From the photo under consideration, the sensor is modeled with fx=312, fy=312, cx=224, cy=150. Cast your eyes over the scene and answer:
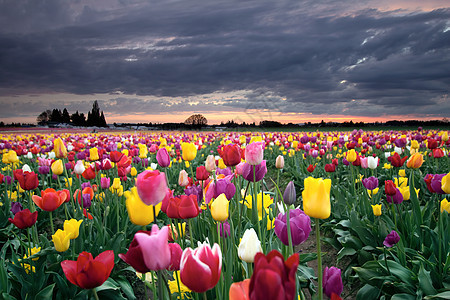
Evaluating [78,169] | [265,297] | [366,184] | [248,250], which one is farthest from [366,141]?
[265,297]

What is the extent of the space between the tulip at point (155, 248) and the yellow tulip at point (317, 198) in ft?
1.92

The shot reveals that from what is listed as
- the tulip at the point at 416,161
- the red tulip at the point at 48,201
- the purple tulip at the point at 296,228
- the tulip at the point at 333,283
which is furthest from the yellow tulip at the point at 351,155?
the red tulip at the point at 48,201

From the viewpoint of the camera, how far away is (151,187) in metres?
1.25

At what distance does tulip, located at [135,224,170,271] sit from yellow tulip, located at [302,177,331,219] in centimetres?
59

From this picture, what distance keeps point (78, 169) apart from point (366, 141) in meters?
6.55

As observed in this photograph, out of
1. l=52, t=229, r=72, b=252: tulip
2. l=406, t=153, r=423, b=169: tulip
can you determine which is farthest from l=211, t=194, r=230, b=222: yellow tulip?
l=406, t=153, r=423, b=169: tulip

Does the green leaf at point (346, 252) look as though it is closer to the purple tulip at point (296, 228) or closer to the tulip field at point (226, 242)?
the tulip field at point (226, 242)

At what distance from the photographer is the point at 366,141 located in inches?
301

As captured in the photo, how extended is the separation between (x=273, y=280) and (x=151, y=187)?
2.29ft

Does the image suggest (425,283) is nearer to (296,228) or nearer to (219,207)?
(296,228)

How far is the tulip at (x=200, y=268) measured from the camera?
100 centimetres

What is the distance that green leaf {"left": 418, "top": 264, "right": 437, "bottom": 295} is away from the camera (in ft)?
8.16

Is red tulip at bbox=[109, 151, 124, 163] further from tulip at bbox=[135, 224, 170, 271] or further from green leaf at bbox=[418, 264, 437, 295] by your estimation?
green leaf at bbox=[418, 264, 437, 295]

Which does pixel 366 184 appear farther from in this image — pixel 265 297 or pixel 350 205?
pixel 265 297
